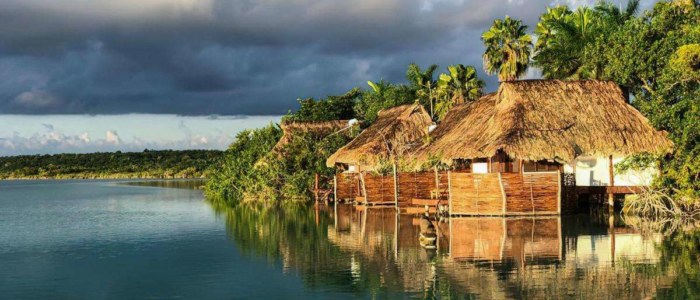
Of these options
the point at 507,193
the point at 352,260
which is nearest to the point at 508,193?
the point at 507,193

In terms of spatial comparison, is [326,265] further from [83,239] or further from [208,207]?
[208,207]

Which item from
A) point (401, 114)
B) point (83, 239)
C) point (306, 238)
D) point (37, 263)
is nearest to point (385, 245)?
point (306, 238)

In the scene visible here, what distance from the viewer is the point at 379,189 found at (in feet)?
105

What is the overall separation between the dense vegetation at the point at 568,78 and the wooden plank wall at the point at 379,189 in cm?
734

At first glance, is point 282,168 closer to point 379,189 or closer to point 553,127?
point 379,189

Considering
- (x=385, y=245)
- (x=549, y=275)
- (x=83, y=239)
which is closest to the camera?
(x=549, y=275)

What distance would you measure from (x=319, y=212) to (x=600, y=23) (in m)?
16.7

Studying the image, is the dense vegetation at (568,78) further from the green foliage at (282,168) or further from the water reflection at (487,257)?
the water reflection at (487,257)

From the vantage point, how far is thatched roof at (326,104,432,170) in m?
33.7

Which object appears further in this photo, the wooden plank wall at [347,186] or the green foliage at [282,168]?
the green foliage at [282,168]

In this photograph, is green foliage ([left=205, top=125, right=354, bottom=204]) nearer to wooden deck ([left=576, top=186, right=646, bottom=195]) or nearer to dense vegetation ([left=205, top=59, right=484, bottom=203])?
dense vegetation ([left=205, top=59, right=484, bottom=203])

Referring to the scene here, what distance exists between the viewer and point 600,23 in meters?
37.7

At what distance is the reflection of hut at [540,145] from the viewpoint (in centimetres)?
2425

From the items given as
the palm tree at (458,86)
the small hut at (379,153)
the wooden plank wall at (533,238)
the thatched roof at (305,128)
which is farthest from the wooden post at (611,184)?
the thatched roof at (305,128)
